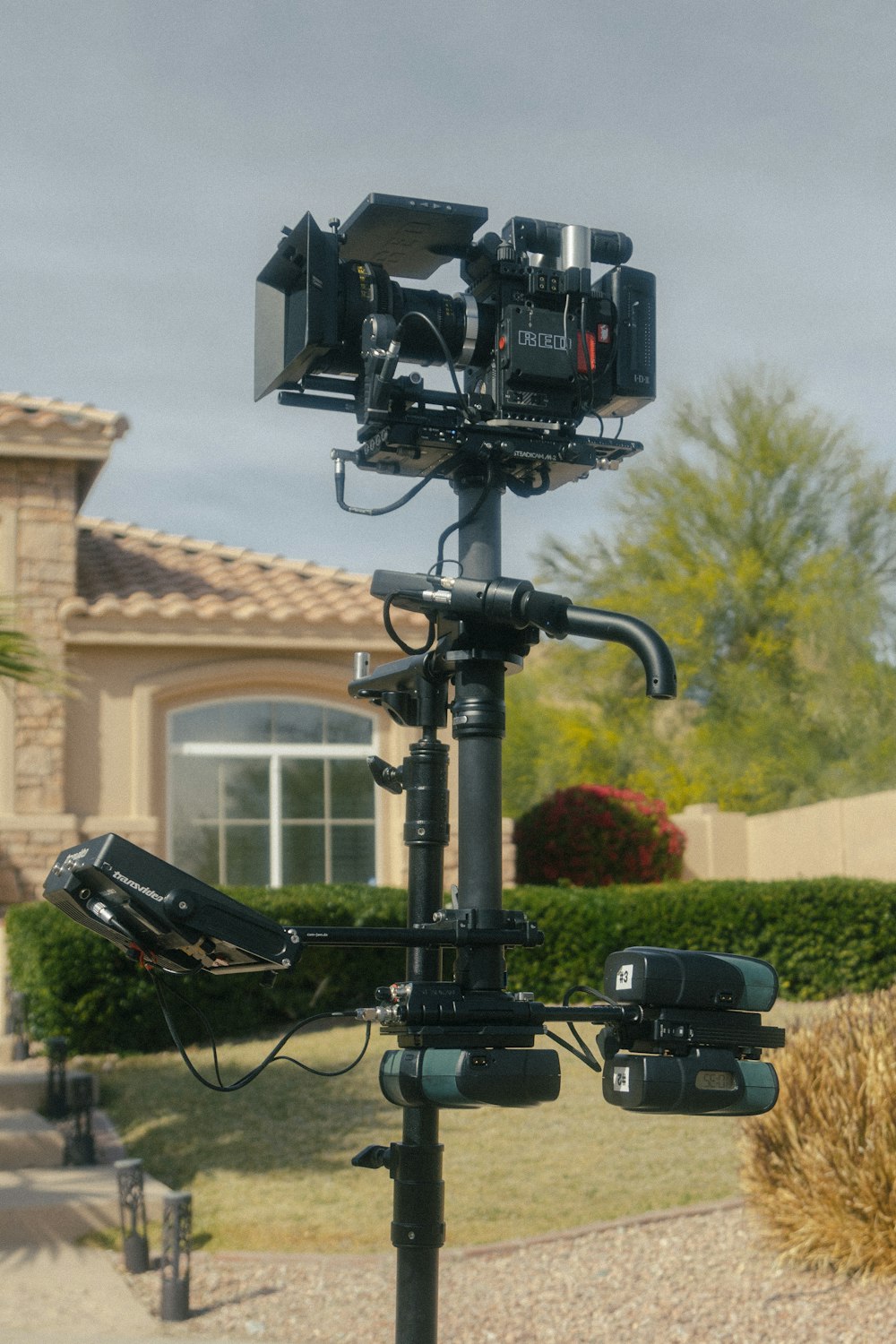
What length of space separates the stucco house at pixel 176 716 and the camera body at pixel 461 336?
33.3ft

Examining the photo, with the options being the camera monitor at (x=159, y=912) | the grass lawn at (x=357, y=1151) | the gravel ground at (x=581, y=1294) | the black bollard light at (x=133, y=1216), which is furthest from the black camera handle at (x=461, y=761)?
the black bollard light at (x=133, y=1216)

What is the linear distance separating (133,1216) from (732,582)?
70.3 feet

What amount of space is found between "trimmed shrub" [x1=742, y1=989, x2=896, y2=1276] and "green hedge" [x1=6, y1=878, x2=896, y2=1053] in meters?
5.21

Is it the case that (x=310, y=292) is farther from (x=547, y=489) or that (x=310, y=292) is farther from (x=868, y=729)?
(x=868, y=729)

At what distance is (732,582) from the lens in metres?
26.8

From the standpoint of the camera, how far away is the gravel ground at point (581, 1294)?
575 centimetres

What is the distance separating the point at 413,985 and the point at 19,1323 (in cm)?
408

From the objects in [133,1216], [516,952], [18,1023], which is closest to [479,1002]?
[133,1216]

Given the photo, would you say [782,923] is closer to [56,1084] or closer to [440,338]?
[56,1084]

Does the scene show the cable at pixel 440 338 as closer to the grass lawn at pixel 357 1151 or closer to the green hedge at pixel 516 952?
the grass lawn at pixel 357 1151

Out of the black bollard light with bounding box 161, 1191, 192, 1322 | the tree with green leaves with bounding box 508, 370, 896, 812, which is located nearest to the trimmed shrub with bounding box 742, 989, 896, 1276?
the black bollard light with bounding box 161, 1191, 192, 1322

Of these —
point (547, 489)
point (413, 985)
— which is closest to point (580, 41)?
point (547, 489)

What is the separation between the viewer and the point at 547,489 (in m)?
3.71

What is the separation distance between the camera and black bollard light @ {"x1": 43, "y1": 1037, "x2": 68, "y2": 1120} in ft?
30.1
